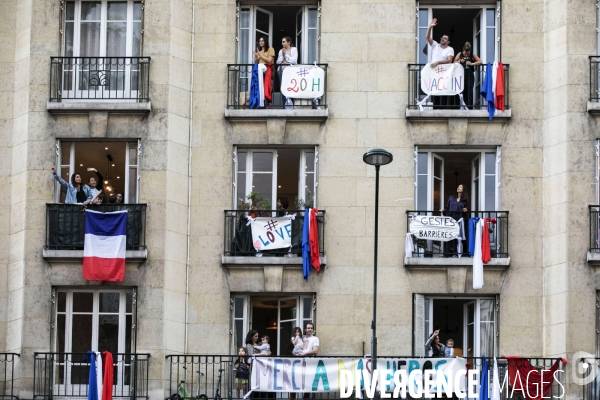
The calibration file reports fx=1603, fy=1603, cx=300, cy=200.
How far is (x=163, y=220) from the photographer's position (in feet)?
139

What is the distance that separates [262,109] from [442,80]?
4.91m

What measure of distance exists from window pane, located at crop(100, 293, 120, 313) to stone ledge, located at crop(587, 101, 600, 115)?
526 inches

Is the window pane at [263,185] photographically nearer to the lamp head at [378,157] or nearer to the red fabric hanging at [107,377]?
the lamp head at [378,157]

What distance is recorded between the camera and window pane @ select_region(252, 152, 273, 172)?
43.4 metres

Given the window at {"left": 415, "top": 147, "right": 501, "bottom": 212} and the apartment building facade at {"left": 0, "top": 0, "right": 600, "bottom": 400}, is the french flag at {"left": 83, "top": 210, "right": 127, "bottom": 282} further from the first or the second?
the window at {"left": 415, "top": 147, "right": 501, "bottom": 212}

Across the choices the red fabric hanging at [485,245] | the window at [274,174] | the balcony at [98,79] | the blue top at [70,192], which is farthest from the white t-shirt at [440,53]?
the blue top at [70,192]

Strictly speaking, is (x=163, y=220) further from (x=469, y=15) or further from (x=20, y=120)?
(x=469, y=15)

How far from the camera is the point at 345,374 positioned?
1619 inches

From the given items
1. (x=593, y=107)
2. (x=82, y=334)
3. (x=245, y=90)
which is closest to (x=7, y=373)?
(x=82, y=334)

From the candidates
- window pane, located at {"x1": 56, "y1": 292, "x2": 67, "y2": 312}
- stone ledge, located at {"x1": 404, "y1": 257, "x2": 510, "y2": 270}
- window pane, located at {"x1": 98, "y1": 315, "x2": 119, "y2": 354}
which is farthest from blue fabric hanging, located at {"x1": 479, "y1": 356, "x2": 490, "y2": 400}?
window pane, located at {"x1": 56, "y1": 292, "x2": 67, "y2": 312}

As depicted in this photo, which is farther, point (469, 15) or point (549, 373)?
point (469, 15)

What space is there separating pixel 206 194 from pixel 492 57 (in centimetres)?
866

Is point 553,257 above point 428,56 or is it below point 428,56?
below

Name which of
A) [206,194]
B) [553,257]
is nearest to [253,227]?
[206,194]
